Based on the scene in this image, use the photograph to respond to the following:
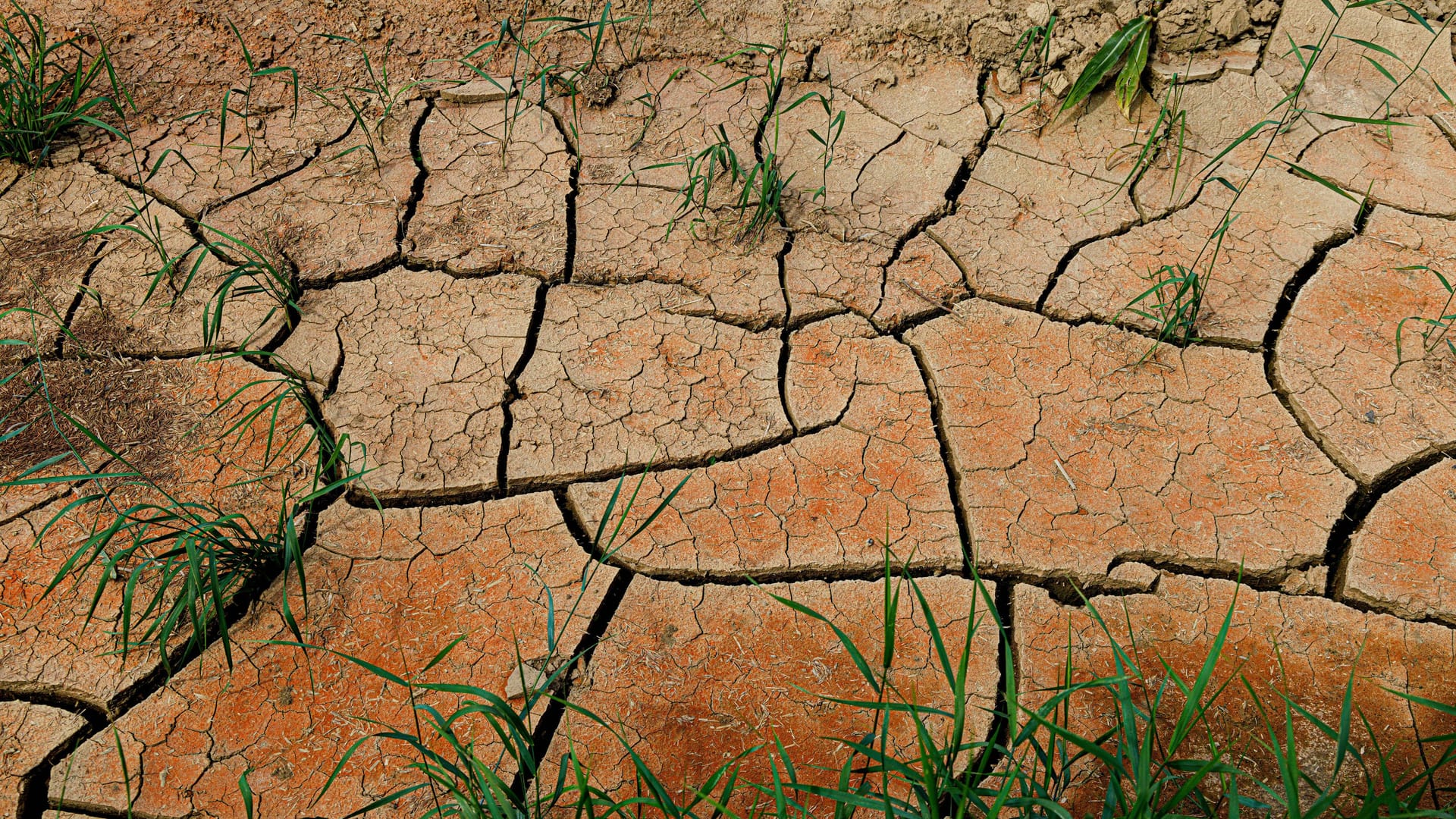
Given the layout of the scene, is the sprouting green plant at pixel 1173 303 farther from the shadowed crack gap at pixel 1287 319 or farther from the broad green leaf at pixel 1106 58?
the broad green leaf at pixel 1106 58

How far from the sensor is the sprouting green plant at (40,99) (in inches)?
107

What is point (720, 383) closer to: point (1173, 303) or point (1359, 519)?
point (1173, 303)

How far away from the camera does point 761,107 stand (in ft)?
9.59

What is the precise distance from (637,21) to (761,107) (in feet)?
1.75

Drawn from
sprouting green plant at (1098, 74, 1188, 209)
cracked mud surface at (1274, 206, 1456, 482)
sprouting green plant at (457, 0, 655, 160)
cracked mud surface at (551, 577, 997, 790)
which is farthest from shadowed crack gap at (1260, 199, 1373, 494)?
sprouting green plant at (457, 0, 655, 160)

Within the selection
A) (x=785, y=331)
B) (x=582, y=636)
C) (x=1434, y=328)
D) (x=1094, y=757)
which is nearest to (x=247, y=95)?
(x=785, y=331)

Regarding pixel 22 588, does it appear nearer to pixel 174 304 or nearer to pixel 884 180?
pixel 174 304

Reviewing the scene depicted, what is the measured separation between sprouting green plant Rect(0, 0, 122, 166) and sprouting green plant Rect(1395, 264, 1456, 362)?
3.13 metres

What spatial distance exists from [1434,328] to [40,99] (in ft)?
11.6

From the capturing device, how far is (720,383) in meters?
2.30

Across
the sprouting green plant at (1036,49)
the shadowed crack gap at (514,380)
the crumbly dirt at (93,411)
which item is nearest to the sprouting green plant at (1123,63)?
the sprouting green plant at (1036,49)

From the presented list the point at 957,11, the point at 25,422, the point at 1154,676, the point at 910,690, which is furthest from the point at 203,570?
the point at 957,11

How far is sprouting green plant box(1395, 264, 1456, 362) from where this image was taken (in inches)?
90.8

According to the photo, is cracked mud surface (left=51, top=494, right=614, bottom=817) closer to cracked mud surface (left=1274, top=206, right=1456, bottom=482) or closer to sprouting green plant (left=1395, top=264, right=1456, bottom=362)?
cracked mud surface (left=1274, top=206, right=1456, bottom=482)
